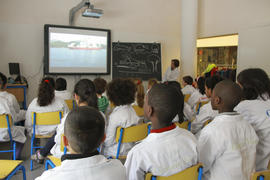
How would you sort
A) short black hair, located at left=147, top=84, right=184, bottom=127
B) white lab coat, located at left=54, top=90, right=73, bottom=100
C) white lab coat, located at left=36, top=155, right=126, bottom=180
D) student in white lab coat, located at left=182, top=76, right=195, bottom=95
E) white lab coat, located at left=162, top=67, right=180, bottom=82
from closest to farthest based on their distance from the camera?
A: white lab coat, located at left=36, top=155, right=126, bottom=180 < short black hair, located at left=147, top=84, right=184, bottom=127 < white lab coat, located at left=54, top=90, right=73, bottom=100 < student in white lab coat, located at left=182, top=76, right=195, bottom=95 < white lab coat, located at left=162, top=67, right=180, bottom=82

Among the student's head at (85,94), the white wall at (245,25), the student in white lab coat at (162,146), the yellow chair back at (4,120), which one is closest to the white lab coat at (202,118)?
the student's head at (85,94)

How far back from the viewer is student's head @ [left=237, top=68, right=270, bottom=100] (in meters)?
2.10

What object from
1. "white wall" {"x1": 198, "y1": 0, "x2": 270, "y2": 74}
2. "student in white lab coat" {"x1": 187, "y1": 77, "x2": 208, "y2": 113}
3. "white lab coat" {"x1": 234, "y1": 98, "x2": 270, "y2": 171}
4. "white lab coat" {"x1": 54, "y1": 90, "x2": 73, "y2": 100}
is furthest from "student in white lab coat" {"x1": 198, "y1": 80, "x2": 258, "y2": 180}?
"white wall" {"x1": 198, "y1": 0, "x2": 270, "y2": 74}

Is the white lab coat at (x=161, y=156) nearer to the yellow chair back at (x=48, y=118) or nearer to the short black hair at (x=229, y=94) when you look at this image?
the short black hair at (x=229, y=94)

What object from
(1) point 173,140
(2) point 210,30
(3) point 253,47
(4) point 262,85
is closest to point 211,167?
(1) point 173,140

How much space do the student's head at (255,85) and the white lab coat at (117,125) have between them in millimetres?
1109

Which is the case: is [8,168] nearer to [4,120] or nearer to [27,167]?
[4,120]

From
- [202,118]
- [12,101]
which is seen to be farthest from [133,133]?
[12,101]

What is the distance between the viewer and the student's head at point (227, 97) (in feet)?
5.10

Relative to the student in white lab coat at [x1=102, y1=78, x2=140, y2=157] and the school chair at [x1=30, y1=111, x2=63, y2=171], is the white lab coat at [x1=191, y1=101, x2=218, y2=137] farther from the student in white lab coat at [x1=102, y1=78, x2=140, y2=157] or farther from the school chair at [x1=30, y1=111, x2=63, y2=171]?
the school chair at [x1=30, y1=111, x2=63, y2=171]

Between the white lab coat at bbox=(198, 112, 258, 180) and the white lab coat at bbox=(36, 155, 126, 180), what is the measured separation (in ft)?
2.33

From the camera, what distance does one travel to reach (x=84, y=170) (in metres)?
0.91

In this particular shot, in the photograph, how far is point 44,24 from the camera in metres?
5.51

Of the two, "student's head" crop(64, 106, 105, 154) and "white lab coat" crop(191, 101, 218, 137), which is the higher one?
"student's head" crop(64, 106, 105, 154)
